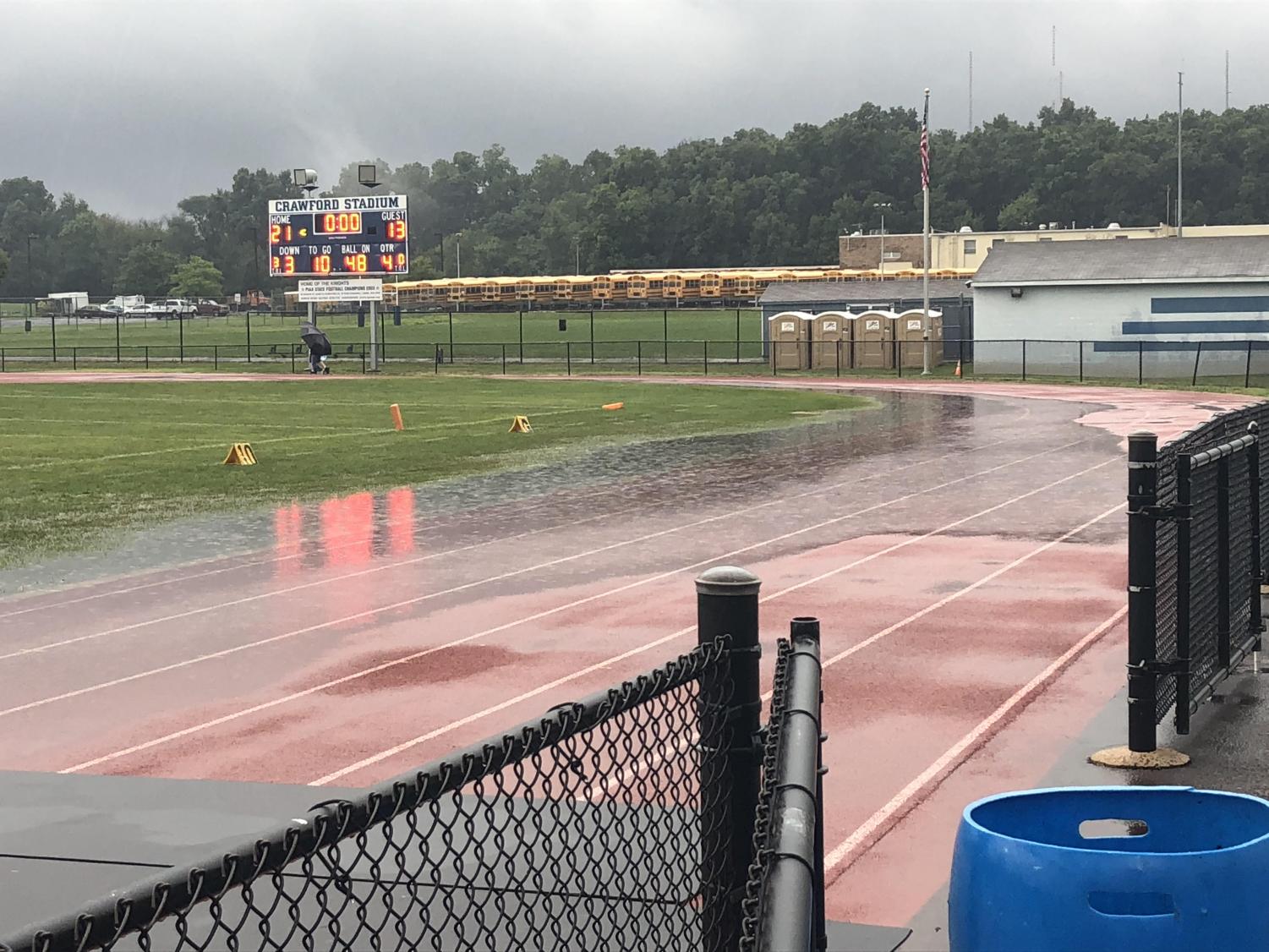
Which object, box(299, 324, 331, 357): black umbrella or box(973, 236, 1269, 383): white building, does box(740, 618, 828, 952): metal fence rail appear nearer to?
box(973, 236, 1269, 383): white building

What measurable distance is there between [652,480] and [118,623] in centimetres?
1176

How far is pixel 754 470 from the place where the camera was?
85.1 ft

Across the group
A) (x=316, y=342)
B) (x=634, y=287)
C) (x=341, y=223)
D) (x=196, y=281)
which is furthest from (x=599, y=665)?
(x=196, y=281)

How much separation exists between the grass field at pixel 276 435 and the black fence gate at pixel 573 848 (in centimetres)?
1210

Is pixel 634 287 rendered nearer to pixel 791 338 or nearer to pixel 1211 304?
pixel 791 338

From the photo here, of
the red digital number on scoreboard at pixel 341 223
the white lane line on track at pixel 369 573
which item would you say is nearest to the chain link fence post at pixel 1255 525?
the white lane line on track at pixel 369 573

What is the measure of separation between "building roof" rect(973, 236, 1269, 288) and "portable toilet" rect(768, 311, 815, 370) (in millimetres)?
7173

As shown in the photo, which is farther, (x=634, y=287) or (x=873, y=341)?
(x=634, y=287)

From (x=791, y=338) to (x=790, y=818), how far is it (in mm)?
60788

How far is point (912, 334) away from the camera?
203 feet

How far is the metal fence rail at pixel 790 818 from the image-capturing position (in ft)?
9.48

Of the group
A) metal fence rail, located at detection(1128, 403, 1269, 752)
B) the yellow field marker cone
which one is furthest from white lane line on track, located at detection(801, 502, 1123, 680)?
the yellow field marker cone

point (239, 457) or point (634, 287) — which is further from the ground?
point (634, 287)

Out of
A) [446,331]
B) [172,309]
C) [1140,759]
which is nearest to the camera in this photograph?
[1140,759]
